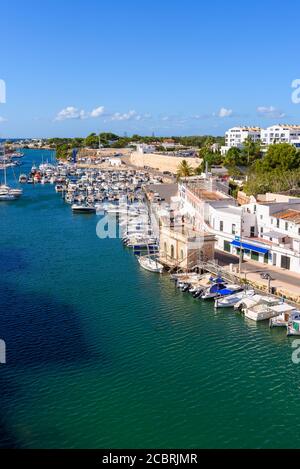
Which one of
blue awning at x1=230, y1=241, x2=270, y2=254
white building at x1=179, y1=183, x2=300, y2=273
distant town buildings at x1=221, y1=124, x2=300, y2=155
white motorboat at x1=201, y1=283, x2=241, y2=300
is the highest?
distant town buildings at x1=221, y1=124, x2=300, y2=155

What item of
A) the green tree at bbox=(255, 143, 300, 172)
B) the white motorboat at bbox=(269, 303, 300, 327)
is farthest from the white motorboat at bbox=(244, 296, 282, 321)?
the green tree at bbox=(255, 143, 300, 172)

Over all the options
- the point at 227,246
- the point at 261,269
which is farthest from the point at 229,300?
the point at 227,246

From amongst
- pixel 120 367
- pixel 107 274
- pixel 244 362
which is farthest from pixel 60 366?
pixel 107 274

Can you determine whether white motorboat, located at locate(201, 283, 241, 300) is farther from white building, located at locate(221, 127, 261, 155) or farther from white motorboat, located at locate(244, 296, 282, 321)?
white building, located at locate(221, 127, 261, 155)

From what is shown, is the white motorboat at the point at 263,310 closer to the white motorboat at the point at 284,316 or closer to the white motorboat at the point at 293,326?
the white motorboat at the point at 284,316

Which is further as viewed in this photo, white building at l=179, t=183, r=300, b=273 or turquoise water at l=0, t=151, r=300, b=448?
white building at l=179, t=183, r=300, b=273

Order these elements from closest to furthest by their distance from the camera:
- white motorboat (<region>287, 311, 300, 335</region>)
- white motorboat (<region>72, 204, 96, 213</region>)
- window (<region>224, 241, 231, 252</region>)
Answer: white motorboat (<region>287, 311, 300, 335</region>), window (<region>224, 241, 231, 252</region>), white motorboat (<region>72, 204, 96, 213</region>)
